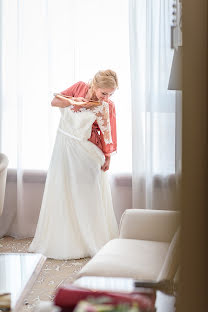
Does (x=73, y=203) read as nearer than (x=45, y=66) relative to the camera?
Yes

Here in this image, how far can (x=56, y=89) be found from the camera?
403cm

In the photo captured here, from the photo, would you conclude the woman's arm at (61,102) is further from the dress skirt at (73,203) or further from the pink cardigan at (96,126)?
the dress skirt at (73,203)

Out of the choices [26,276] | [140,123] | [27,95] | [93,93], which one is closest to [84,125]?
[93,93]

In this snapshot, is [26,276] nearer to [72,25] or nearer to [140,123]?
[140,123]

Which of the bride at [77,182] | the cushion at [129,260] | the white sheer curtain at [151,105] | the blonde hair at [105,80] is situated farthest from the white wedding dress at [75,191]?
the cushion at [129,260]

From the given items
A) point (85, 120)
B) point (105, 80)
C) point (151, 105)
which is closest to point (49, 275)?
point (85, 120)

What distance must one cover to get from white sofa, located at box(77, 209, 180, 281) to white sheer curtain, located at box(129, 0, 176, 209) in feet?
4.07

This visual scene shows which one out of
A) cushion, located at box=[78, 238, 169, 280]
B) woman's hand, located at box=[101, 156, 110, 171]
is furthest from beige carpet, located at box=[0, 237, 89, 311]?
woman's hand, located at box=[101, 156, 110, 171]

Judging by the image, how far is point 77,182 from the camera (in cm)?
352

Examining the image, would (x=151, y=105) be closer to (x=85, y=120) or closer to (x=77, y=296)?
(x=85, y=120)

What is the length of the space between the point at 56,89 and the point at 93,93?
607 mm

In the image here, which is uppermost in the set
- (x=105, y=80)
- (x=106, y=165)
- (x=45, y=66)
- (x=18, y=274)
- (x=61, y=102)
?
(x=45, y=66)

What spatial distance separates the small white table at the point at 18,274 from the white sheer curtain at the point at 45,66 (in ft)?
5.00

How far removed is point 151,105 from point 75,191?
36.4 inches
